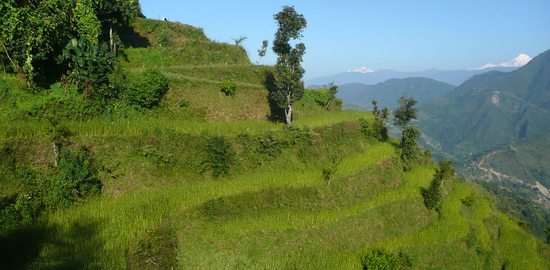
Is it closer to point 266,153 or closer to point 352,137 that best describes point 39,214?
point 266,153

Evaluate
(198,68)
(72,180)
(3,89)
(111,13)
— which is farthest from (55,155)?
(198,68)

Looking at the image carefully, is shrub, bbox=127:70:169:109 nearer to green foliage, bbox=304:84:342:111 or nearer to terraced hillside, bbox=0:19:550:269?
terraced hillside, bbox=0:19:550:269

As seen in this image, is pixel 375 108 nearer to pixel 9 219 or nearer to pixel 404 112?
pixel 404 112

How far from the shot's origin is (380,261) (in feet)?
59.5

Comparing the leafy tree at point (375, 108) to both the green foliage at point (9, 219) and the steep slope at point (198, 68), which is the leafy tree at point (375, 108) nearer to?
the steep slope at point (198, 68)

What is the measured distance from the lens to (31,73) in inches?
819

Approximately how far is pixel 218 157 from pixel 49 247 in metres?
10.2

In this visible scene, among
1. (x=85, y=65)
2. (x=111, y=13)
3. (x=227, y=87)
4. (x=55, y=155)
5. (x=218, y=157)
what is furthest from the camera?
(x=227, y=87)

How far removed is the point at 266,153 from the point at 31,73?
46.6 feet

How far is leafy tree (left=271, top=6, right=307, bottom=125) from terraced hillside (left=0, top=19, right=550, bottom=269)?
9.59 ft

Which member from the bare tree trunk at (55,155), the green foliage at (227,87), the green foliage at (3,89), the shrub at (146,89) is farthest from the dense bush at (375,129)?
the green foliage at (3,89)

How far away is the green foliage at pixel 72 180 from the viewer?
55.3 feet

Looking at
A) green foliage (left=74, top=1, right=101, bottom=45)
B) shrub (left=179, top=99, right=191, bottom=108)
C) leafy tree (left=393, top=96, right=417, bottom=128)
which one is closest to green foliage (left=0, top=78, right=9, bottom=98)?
green foliage (left=74, top=1, right=101, bottom=45)

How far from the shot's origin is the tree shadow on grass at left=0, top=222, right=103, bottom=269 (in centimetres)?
1327
